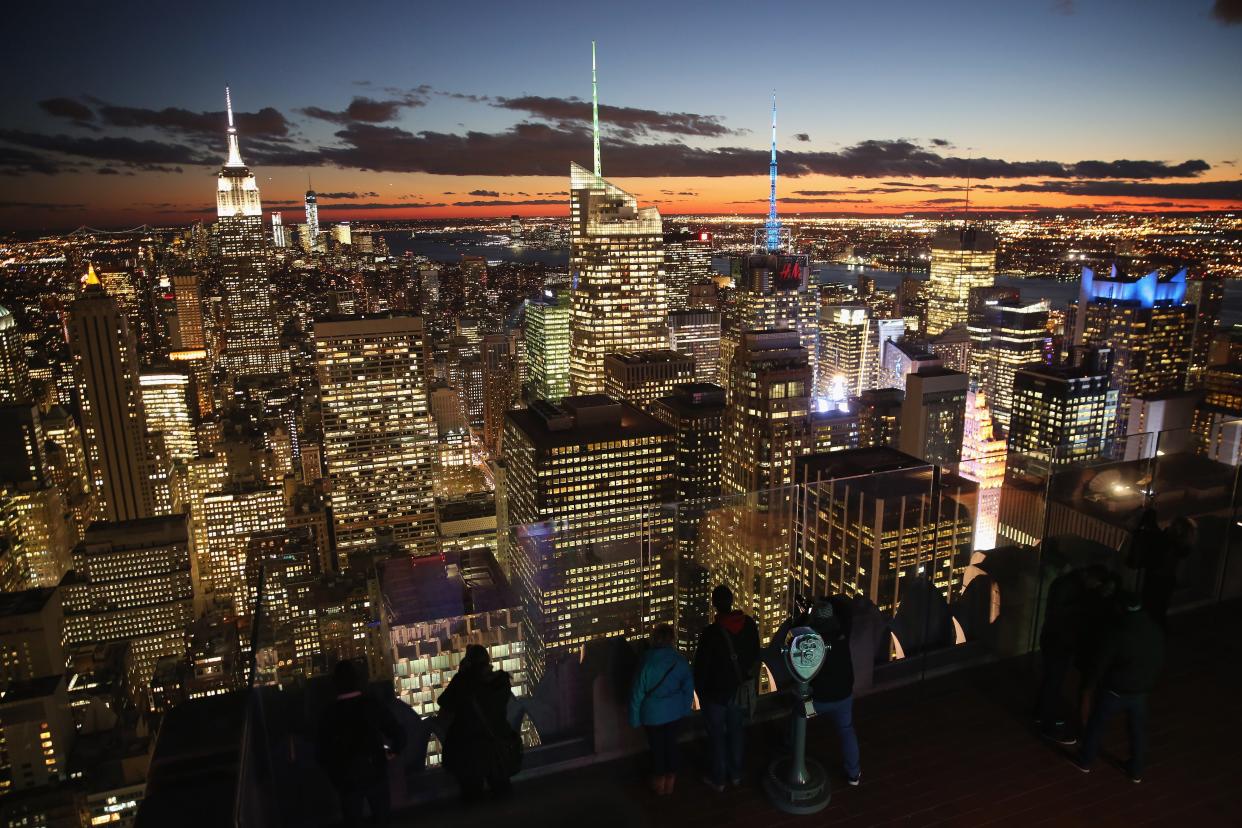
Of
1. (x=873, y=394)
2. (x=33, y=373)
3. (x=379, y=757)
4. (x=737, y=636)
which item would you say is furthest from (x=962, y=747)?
(x=33, y=373)

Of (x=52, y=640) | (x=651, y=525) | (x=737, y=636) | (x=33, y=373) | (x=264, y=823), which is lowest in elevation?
(x=52, y=640)

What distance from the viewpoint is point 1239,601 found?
434cm

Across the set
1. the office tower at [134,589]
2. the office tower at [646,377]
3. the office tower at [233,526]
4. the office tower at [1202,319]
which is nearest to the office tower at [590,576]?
the office tower at [134,589]

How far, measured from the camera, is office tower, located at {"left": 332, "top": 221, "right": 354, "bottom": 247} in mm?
65500

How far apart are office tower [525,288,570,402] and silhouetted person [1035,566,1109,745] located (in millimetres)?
61021

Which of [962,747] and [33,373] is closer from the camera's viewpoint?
[962,747]

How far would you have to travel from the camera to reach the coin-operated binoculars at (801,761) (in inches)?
106

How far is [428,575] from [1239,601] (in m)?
4.60

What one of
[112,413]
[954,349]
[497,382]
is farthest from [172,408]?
[954,349]

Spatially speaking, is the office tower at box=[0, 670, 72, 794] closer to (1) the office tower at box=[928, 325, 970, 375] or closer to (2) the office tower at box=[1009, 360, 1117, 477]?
(2) the office tower at box=[1009, 360, 1117, 477]

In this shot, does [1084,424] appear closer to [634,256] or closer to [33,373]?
[634,256]

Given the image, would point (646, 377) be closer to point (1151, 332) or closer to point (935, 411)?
point (935, 411)

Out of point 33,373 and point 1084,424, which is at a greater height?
point 33,373

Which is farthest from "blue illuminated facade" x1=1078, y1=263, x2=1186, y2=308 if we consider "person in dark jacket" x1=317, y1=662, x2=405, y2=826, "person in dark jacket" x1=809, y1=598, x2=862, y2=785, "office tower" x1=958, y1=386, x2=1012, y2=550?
"person in dark jacket" x1=317, y1=662, x2=405, y2=826
